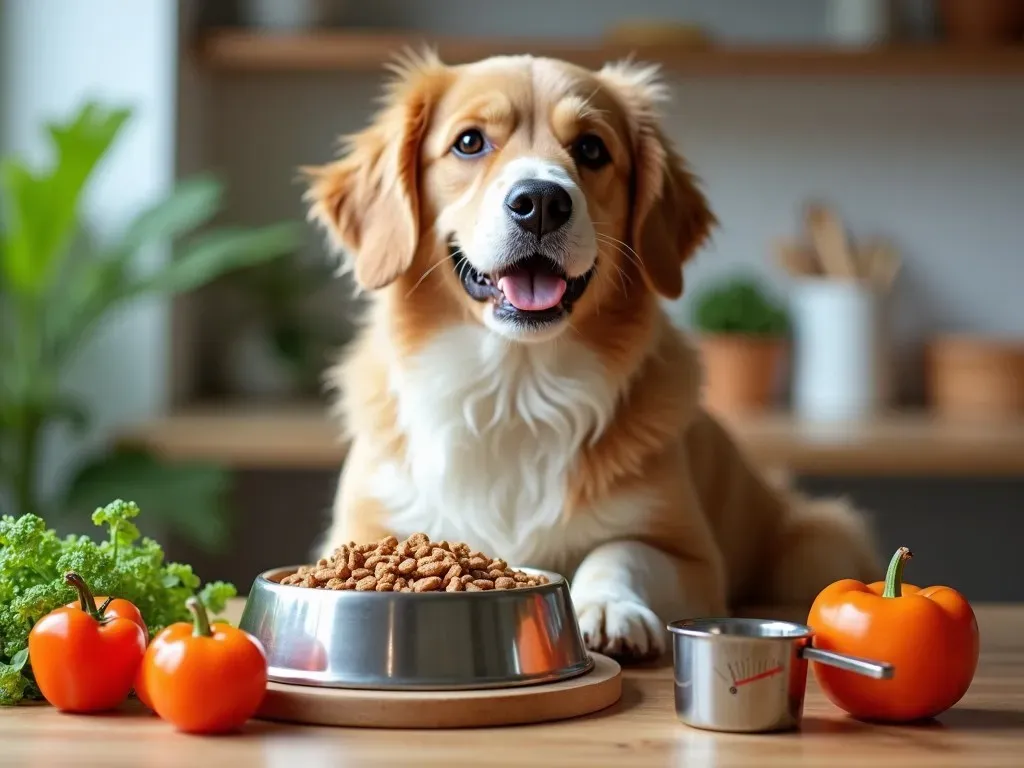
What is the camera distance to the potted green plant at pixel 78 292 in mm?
3432

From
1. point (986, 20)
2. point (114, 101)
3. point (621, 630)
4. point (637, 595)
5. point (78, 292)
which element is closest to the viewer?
point (621, 630)

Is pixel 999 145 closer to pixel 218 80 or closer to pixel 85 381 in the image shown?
pixel 218 80

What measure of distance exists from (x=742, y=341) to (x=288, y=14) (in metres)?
1.66

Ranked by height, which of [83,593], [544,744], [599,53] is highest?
[599,53]

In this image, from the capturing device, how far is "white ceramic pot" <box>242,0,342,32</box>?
4180mm

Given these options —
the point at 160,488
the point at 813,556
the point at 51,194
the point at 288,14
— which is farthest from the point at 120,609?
the point at 288,14

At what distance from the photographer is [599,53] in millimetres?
4027

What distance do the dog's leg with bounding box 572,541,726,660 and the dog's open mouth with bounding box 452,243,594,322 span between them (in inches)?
13.0

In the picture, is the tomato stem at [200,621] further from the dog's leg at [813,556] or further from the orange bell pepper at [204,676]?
the dog's leg at [813,556]

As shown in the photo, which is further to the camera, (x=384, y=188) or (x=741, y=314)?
(x=741, y=314)

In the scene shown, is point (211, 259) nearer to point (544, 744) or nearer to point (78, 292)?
point (78, 292)

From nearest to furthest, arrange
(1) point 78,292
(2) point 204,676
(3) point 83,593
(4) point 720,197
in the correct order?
(2) point 204,676, (3) point 83,593, (1) point 78,292, (4) point 720,197

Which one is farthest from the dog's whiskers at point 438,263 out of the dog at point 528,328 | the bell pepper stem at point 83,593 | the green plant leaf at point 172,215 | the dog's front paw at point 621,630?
the green plant leaf at point 172,215

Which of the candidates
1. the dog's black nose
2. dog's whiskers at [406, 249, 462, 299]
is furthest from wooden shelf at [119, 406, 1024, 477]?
the dog's black nose
